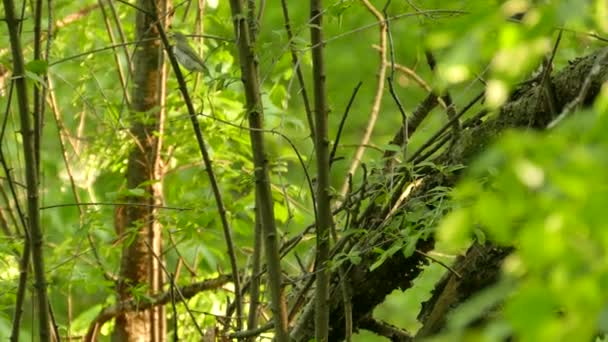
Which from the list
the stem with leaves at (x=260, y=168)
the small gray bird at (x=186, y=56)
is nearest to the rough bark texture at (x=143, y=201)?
the small gray bird at (x=186, y=56)

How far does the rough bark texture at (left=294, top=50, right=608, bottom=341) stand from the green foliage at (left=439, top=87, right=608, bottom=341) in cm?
116

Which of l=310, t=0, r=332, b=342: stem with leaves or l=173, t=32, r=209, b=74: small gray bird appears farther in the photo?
l=173, t=32, r=209, b=74: small gray bird

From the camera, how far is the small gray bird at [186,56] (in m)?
2.32

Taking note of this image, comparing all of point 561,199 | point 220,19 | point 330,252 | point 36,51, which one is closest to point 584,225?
point 561,199

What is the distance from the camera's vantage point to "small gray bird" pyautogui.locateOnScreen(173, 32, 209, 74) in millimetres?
2324

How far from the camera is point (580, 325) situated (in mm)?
713

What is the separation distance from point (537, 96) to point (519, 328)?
4.42ft

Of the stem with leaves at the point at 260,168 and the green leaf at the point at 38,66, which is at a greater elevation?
the green leaf at the point at 38,66

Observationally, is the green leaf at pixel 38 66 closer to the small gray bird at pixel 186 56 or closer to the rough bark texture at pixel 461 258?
the small gray bird at pixel 186 56

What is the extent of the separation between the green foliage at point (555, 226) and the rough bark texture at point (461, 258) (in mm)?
1158

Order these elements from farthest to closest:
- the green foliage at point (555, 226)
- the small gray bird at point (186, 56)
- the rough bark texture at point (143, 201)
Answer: the rough bark texture at point (143, 201) → the small gray bird at point (186, 56) → the green foliage at point (555, 226)

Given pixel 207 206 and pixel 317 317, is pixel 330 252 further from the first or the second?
pixel 207 206

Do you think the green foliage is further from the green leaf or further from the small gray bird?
the small gray bird

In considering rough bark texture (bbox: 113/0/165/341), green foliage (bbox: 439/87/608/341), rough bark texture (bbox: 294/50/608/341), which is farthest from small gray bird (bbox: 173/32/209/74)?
green foliage (bbox: 439/87/608/341)
